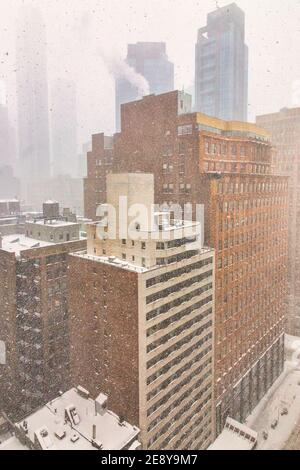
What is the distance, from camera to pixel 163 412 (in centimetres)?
4556

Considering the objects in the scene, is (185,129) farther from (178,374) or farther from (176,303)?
(178,374)

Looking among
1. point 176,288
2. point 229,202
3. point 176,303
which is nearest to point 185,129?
point 229,202

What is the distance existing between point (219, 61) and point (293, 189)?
122 m

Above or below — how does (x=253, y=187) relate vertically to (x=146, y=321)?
above

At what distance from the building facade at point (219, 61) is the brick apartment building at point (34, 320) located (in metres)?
162

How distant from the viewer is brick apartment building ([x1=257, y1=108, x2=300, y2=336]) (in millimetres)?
101812

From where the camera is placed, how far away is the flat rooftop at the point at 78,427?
38344 mm

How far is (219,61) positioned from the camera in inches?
7559

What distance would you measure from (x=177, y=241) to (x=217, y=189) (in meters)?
13.3

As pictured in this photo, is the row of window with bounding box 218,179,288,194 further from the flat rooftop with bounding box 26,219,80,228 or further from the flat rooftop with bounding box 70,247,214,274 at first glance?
the flat rooftop with bounding box 26,219,80,228

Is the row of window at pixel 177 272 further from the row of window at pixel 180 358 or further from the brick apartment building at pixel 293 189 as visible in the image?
the brick apartment building at pixel 293 189

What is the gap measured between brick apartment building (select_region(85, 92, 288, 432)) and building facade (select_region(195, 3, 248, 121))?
13362 cm

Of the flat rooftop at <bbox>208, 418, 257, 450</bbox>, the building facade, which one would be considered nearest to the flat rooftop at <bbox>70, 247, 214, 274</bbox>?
the flat rooftop at <bbox>208, 418, 257, 450</bbox>
